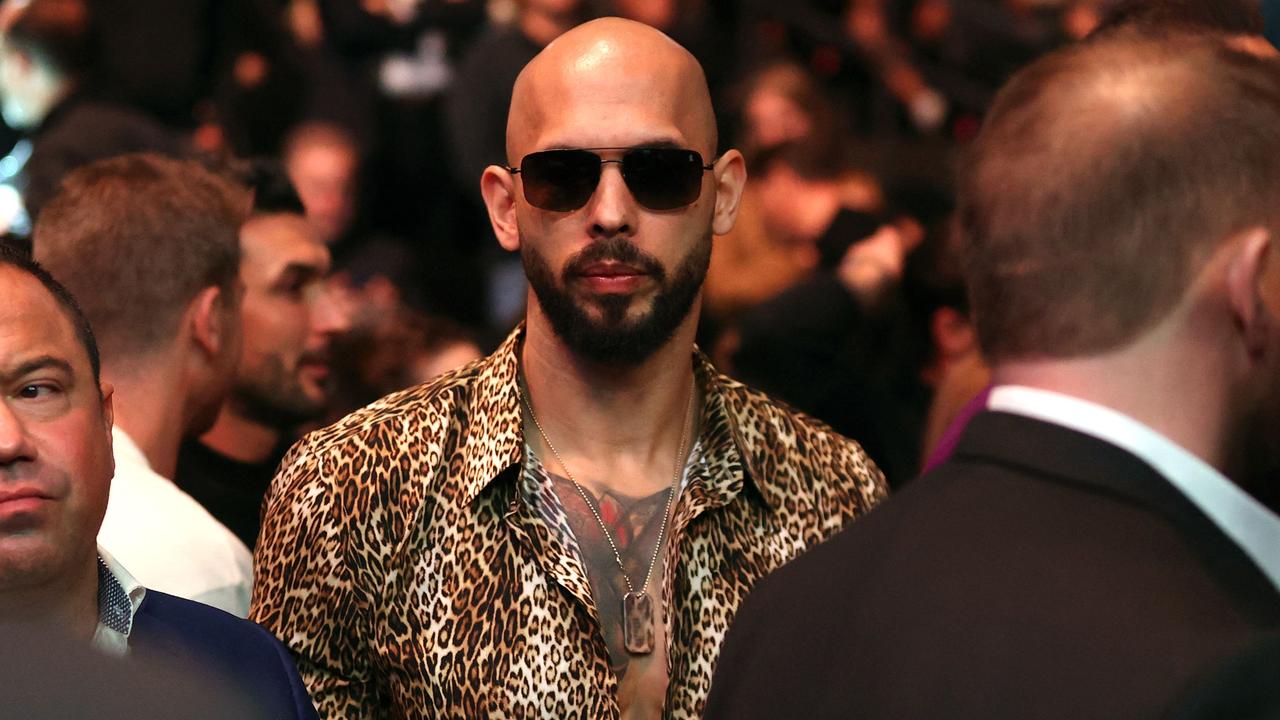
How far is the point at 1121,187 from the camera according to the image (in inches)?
64.7

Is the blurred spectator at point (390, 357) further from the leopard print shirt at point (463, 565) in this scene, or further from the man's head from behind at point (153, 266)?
the leopard print shirt at point (463, 565)

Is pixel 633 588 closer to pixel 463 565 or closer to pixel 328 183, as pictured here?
pixel 463 565

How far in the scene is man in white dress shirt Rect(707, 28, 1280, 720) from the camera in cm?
153

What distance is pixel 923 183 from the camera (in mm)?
6652

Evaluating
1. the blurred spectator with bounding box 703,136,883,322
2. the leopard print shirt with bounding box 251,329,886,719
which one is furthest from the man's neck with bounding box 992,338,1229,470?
the blurred spectator with bounding box 703,136,883,322

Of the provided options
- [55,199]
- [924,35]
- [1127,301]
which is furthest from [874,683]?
[924,35]

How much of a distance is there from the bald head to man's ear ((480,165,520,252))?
0.05 metres

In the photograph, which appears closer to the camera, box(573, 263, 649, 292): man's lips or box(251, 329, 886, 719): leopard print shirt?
box(251, 329, 886, 719): leopard print shirt

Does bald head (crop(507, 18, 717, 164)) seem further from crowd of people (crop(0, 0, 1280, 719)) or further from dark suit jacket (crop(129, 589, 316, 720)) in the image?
dark suit jacket (crop(129, 589, 316, 720))

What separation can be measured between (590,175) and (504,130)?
12.3 ft

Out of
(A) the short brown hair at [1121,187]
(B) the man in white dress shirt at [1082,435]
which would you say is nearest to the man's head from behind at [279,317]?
(B) the man in white dress shirt at [1082,435]

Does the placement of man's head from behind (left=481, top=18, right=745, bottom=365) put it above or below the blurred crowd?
above

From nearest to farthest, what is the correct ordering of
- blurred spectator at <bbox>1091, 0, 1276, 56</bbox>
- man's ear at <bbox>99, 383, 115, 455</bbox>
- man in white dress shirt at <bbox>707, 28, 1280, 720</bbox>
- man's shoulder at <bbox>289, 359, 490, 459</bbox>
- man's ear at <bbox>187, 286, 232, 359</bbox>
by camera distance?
man in white dress shirt at <bbox>707, 28, 1280, 720</bbox> < blurred spectator at <bbox>1091, 0, 1276, 56</bbox> < man's ear at <bbox>99, 383, 115, 455</bbox> < man's shoulder at <bbox>289, 359, 490, 459</bbox> < man's ear at <bbox>187, 286, 232, 359</bbox>

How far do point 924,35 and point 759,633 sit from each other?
6008 millimetres
